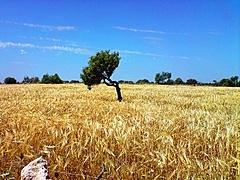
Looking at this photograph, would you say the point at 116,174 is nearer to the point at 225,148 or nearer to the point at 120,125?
the point at 120,125

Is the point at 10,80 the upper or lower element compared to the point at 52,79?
lower

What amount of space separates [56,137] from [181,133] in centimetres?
193

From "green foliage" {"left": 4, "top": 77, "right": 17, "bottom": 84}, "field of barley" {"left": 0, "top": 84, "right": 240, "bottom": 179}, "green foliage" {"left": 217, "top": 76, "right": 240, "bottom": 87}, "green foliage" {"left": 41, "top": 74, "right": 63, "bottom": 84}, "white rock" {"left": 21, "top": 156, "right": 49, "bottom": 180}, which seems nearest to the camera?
"white rock" {"left": 21, "top": 156, "right": 49, "bottom": 180}

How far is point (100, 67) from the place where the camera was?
583 inches

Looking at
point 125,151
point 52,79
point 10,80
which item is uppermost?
point 52,79

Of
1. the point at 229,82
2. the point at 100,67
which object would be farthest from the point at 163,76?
the point at 100,67

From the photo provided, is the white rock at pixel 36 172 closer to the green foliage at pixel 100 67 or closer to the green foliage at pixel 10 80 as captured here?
the green foliage at pixel 100 67

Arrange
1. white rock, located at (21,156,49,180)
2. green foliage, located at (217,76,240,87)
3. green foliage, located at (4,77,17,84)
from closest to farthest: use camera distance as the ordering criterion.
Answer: white rock, located at (21,156,49,180) → green foliage, located at (4,77,17,84) → green foliage, located at (217,76,240,87)

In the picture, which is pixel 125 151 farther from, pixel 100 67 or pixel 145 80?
pixel 145 80

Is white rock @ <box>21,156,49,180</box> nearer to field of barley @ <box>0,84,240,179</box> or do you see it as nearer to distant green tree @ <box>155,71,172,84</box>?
field of barley @ <box>0,84,240,179</box>

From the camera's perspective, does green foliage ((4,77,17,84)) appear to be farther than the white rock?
Yes

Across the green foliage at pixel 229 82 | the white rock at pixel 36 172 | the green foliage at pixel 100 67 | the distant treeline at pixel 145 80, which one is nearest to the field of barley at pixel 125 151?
the white rock at pixel 36 172

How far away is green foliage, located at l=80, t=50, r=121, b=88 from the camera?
48.4 feet

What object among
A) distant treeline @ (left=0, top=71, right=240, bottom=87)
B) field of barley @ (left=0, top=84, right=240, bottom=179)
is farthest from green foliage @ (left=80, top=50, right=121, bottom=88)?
distant treeline @ (left=0, top=71, right=240, bottom=87)
